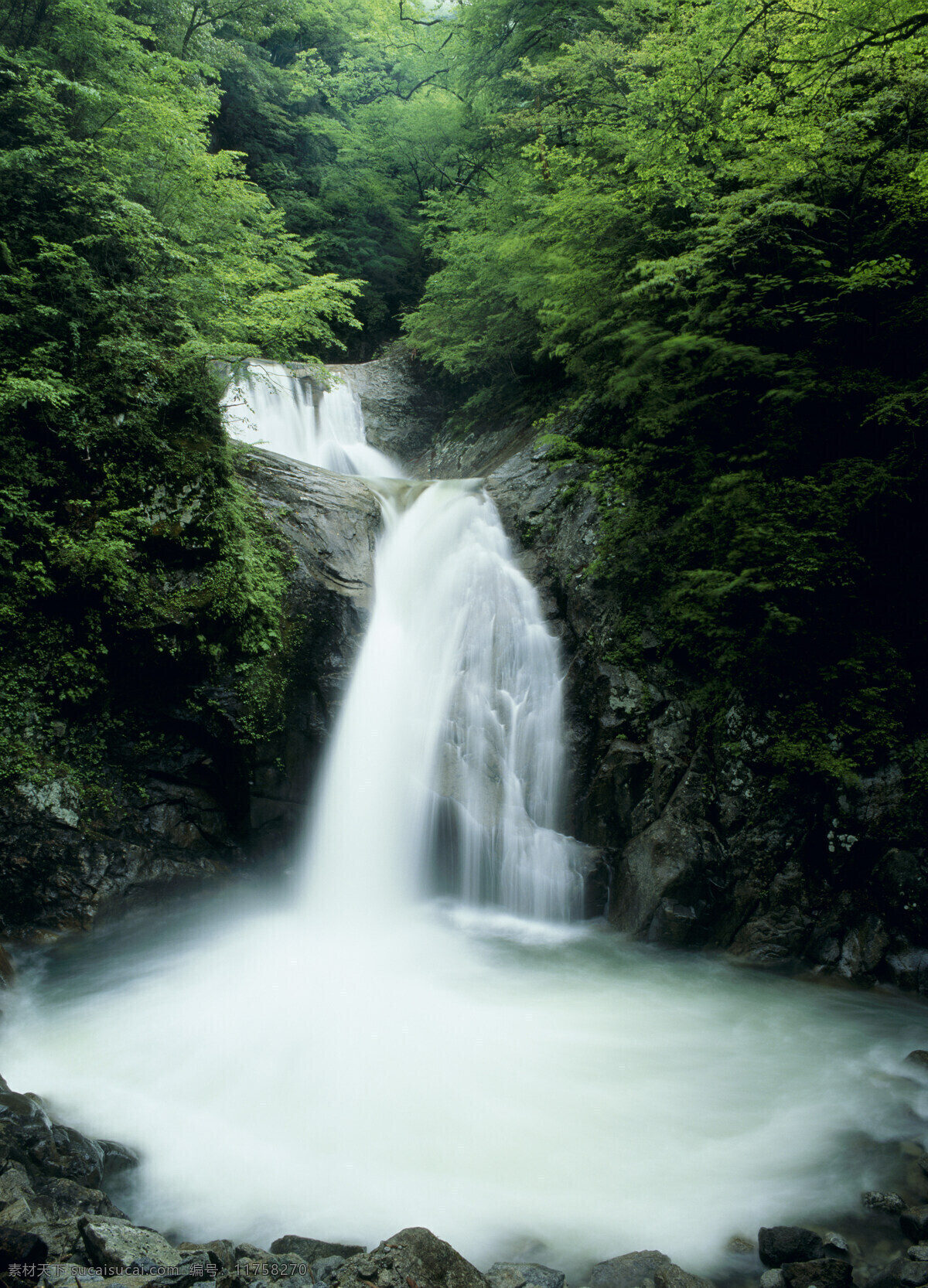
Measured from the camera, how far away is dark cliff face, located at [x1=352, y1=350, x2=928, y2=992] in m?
6.09

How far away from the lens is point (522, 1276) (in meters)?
3.10

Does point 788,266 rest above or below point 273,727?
above

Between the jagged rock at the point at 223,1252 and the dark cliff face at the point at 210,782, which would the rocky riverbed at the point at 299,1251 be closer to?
the jagged rock at the point at 223,1252

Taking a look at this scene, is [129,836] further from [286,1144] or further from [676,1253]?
[676,1253]

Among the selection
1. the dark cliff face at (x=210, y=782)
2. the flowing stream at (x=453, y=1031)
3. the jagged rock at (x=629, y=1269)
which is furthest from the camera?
the dark cliff face at (x=210, y=782)

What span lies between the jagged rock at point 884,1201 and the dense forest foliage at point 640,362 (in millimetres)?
3251

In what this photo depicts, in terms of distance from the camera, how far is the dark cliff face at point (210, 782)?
6.22m

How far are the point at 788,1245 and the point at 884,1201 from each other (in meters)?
0.78

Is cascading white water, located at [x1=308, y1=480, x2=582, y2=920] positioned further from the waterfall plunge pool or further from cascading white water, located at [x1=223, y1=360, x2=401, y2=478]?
cascading white water, located at [x1=223, y1=360, x2=401, y2=478]

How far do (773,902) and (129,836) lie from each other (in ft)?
20.2

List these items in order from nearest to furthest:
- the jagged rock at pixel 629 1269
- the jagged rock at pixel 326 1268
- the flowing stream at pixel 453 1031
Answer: the jagged rock at pixel 326 1268 → the jagged rock at pixel 629 1269 → the flowing stream at pixel 453 1031

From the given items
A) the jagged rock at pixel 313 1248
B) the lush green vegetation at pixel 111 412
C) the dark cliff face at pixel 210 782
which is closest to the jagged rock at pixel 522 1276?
the jagged rock at pixel 313 1248

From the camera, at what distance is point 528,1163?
398 centimetres

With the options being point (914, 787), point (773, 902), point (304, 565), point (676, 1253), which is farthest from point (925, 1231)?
point (304, 565)
